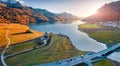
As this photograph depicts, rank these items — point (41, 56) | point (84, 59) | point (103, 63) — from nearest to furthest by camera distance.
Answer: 1. point (103, 63)
2. point (84, 59)
3. point (41, 56)

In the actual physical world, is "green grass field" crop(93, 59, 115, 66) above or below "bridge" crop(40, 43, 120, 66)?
below

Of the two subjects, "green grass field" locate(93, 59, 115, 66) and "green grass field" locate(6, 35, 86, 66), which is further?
"green grass field" locate(6, 35, 86, 66)

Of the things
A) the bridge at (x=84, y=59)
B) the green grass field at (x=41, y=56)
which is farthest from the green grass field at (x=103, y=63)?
the green grass field at (x=41, y=56)

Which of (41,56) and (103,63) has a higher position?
(103,63)

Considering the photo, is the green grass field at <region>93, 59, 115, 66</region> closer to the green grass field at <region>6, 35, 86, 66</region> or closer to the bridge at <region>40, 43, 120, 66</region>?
the bridge at <region>40, 43, 120, 66</region>

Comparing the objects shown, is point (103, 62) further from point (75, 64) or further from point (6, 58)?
point (6, 58)

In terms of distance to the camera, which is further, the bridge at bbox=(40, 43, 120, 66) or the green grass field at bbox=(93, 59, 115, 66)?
the green grass field at bbox=(93, 59, 115, 66)

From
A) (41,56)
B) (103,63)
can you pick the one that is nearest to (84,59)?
(103,63)

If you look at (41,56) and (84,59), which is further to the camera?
(41,56)

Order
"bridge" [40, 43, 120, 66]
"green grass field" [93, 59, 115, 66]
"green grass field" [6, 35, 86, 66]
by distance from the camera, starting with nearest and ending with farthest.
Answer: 1. "bridge" [40, 43, 120, 66]
2. "green grass field" [93, 59, 115, 66]
3. "green grass field" [6, 35, 86, 66]

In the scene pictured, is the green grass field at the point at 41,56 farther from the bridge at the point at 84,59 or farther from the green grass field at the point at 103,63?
the green grass field at the point at 103,63

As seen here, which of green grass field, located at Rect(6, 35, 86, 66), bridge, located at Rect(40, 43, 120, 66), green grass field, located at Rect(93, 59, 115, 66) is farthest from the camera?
green grass field, located at Rect(6, 35, 86, 66)

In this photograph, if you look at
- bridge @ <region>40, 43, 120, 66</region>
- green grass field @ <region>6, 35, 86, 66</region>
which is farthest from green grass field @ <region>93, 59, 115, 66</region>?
green grass field @ <region>6, 35, 86, 66</region>

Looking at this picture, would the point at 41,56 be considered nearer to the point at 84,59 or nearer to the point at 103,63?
the point at 84,59
